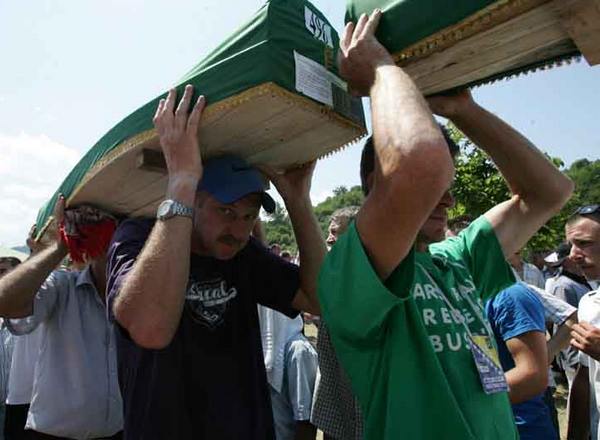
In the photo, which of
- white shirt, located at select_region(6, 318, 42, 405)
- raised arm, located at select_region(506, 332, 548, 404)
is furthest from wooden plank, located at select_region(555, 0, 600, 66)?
white shirt, located at select_region(6, 318, 42, 405)

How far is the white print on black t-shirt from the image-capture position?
1892mm

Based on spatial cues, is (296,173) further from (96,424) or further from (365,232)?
(96,424)

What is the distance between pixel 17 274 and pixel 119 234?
0.92 meters

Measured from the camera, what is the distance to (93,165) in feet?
7.06

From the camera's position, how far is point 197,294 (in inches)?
75.3

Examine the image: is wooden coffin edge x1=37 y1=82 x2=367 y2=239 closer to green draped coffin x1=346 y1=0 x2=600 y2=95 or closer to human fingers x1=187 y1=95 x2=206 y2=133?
human fingers x1=187 y1=95 x2=206 y2=133

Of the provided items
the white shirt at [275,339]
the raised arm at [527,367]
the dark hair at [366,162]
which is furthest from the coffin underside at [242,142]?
the white shirt at [275,339]

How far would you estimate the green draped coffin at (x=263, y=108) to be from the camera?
5.12 feet

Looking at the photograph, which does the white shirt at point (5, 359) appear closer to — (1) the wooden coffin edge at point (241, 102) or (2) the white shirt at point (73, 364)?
(2) the white shirt at point (73, 364)

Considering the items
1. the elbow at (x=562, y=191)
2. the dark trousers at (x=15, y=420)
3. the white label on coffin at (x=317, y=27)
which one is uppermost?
the white label on coffin at (x=317, y=27)

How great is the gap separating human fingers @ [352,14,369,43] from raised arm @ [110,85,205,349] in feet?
1.79

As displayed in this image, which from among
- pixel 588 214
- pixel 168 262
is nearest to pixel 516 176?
pixel 168 262

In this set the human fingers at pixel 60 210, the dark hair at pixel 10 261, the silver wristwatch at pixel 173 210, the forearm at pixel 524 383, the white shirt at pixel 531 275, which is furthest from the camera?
the white shirt at pixel 531 275

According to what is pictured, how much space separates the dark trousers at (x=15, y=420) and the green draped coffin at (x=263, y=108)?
2.14 m
